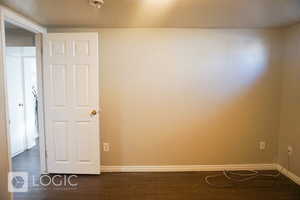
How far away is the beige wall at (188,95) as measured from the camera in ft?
10.0

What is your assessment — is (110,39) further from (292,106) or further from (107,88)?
(292,106)

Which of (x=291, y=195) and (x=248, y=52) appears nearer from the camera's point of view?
(x=291, y=195)

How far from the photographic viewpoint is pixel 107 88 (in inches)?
121

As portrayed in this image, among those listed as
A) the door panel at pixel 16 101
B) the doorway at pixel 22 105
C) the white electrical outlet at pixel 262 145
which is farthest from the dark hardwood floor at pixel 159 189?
the door panel at pixel 16 101

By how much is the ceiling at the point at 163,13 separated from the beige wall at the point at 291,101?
303 millimetres

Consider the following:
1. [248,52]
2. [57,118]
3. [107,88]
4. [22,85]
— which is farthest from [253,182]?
[22,85]

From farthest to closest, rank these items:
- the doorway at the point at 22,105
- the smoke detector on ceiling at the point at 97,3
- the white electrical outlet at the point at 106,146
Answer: the doorway at the point at 22,105 → the white electrical outlet at the point at 106,146 → the smoke detector on ceiling at the point at 97,3

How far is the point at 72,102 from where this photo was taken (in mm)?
2928

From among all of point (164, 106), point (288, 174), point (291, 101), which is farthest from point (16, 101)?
point (288, 174)

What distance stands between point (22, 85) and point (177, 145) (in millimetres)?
3330

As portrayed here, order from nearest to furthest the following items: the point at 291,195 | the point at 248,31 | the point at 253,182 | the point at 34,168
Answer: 1. the point at 291,195
2. the point at 253,182
3. the point at 248,31
4. the point at 34,168

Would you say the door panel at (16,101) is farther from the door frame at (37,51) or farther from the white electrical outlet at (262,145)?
the white electrical outlet at (262,145)

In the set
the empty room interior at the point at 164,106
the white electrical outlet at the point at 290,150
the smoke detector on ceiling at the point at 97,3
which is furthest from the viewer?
the white electrical outlet at the point at 290,150

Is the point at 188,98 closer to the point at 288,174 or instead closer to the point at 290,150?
the point at 290,150
